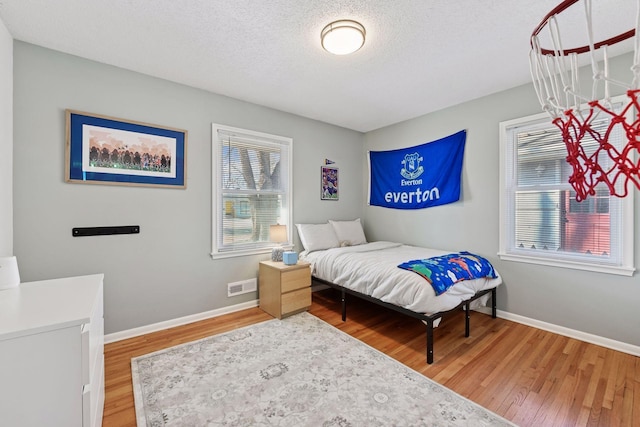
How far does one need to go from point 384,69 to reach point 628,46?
1892 mm

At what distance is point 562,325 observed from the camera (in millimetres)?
2561

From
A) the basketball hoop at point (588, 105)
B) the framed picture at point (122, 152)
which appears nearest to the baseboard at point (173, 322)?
the framed picture at point (122, 152)

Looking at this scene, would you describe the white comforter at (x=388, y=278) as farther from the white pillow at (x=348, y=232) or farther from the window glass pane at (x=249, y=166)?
the window glass pane at (x=249, y=166)

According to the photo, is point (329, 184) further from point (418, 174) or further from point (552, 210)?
point (552, 210)

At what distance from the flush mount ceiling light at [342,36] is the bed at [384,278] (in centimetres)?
184

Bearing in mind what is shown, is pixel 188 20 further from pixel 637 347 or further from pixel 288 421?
pixel 637 347

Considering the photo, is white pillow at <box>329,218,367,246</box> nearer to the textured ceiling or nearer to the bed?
→ the bed

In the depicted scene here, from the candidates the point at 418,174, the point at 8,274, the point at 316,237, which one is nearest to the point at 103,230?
the point at 8,274

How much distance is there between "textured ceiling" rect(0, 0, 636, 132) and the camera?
5.67 ft

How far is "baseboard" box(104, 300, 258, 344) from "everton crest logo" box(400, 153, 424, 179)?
2.65 m

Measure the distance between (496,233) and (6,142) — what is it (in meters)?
4.35

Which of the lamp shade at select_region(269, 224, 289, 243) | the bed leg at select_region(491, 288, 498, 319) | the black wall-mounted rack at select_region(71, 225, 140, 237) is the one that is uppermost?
the black wall-mounted rack at select_region(71, 225, 140, 237)

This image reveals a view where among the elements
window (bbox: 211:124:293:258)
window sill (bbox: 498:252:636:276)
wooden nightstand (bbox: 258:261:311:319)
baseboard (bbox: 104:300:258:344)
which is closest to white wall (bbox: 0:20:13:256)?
baseboard (bbox: 104:300:258:344)

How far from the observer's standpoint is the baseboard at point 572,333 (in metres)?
2.22
